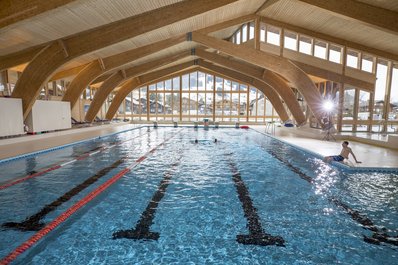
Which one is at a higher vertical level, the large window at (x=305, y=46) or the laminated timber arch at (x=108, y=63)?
the large window at (x=305, y=46)

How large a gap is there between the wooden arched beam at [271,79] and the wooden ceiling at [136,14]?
4.77m

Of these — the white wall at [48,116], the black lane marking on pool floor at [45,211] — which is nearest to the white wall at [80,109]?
the white wall at [48,116]

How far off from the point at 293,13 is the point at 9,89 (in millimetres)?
13754

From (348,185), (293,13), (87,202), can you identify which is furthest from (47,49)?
(348,185)

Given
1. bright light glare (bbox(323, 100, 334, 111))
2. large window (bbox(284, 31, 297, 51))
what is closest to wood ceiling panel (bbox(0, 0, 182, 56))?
large window (bbox(284, 31, 297, 51))

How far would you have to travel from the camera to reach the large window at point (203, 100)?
25094mm

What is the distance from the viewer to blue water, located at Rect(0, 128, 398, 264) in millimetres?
2766

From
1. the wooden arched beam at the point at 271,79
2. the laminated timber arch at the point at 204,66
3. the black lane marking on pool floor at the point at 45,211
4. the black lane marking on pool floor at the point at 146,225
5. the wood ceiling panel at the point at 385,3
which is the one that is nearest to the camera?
the black lane marking on pool floor at the point at 146,225

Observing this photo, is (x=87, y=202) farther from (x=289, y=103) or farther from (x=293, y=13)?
(x=289, y=103)

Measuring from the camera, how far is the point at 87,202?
4203 mm

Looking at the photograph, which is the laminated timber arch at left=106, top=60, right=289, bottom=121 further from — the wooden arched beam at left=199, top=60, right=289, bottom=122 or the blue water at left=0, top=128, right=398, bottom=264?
the blue water at left=0, top=128, right=398, bottom=264

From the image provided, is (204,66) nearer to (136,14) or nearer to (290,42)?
(290,42)

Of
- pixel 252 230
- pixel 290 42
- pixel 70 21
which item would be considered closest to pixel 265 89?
pixel 290 42

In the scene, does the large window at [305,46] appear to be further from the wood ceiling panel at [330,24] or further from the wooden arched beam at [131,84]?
the wooden arched beam at [131,84]
